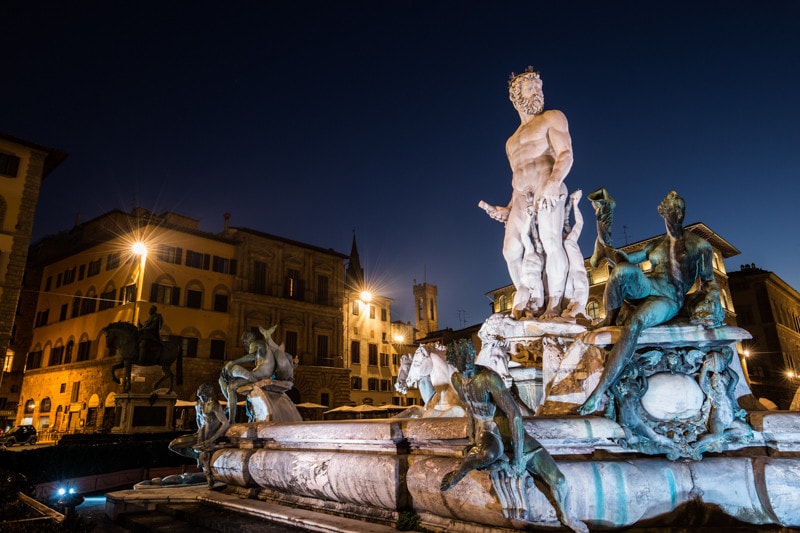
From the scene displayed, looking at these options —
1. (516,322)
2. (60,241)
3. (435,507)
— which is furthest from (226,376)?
(60,241)

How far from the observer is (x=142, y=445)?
40.2ft

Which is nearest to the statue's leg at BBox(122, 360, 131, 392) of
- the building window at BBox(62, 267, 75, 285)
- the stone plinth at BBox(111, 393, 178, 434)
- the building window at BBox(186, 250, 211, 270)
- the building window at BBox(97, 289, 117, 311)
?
the stone plinth at BBox(111, 393, 178, 434)

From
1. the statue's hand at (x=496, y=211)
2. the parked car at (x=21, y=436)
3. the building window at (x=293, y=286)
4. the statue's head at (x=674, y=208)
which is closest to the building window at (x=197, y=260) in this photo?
the building window at (x=293, y=286)

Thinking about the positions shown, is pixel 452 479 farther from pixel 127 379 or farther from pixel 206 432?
pixel 127 379

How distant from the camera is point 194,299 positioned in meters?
35.1

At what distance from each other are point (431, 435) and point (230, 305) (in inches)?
1394

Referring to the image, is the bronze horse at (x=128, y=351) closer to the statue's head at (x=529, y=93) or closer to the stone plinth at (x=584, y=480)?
the statue's head at (x=529, y=93)

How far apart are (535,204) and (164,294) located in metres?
31.5

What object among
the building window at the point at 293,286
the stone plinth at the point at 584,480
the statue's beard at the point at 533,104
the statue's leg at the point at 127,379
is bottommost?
the stone plinth at the point at 584,480

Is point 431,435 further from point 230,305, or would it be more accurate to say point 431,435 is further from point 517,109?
point 230,305

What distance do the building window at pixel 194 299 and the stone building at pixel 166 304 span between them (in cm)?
7

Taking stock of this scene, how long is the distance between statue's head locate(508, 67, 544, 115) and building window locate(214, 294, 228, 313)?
32.5 metres

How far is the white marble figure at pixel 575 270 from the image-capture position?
658cm

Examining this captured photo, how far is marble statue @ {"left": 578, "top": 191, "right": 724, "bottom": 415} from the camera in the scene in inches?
149
